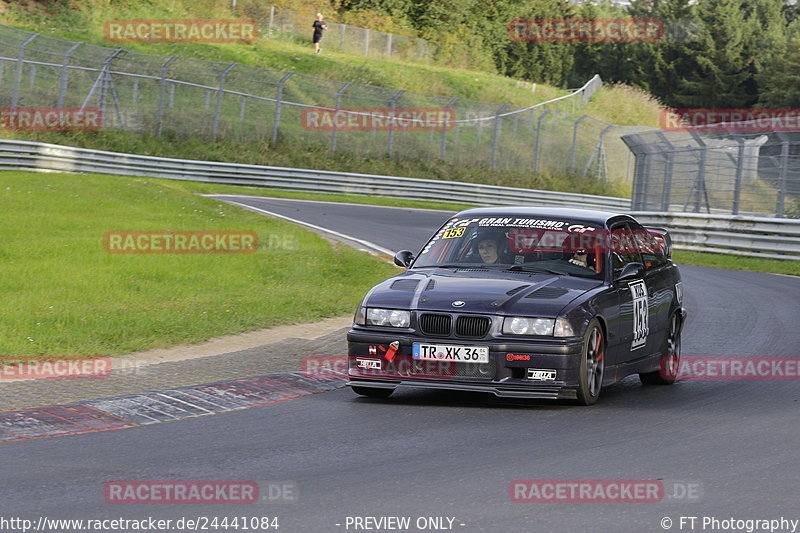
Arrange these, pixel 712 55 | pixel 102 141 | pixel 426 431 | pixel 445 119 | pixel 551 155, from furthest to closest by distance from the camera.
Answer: pixel 712 55
pixel 551 155
pixel 445 119
pixel 102 141
pixel 426 431

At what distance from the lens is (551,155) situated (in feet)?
152

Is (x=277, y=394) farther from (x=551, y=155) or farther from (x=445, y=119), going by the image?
(x=551, y=155)

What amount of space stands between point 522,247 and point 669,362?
187 cm

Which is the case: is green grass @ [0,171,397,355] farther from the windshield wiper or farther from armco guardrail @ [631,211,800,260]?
armco guardrail @ [631,211,800,260]

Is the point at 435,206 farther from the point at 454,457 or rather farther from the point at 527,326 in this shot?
the point at 454,457

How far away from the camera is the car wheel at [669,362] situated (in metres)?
10.3

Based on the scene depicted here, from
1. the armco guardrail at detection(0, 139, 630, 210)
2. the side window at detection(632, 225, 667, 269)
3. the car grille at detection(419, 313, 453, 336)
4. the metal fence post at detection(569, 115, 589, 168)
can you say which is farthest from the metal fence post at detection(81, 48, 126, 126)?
the car grille at detection(419, 313, 453, 336)

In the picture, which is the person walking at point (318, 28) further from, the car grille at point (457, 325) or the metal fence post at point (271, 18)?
the car grille at point (457, 325)

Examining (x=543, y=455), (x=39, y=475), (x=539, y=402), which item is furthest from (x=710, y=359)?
Result: (x=39, y=475)

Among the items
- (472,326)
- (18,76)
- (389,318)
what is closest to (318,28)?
(18,76)

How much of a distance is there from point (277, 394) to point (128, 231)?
36.2 feet
